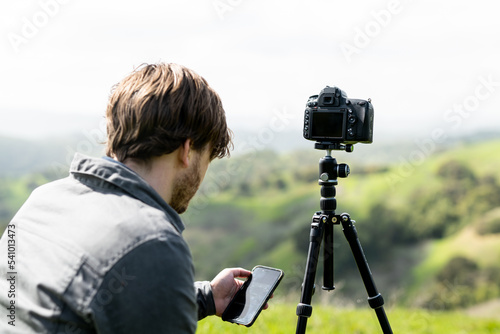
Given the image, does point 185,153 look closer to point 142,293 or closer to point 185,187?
point 185,187

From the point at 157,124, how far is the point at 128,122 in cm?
11

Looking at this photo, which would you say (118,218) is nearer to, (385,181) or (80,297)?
(80,297)

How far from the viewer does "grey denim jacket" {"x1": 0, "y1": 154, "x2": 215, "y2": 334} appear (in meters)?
1.59

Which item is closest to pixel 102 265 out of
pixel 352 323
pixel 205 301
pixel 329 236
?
pixel 205 301

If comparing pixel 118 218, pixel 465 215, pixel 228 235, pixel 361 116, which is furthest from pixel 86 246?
pixel 465 215

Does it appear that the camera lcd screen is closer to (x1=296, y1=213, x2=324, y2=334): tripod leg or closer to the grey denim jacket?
(x1=296, y1=213, x2=324, y2=334): tripod leg

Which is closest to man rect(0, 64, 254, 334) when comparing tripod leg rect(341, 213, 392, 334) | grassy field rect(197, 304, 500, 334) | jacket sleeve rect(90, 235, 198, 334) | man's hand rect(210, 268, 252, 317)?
jacket sleeve rect(90, 235, 198, 334)

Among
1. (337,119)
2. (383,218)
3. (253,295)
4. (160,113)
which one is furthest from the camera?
(383,218)

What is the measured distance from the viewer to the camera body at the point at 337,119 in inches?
120

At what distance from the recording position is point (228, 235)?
14367 millimetres

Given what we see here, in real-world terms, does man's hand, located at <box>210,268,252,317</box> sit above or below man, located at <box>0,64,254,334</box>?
below

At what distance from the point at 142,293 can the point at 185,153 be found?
0.58m

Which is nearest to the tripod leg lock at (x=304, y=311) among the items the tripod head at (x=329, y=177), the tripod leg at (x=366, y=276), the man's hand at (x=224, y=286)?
the tripod leg at (x=366, y=276)

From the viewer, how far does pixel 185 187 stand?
2041 millimetres
